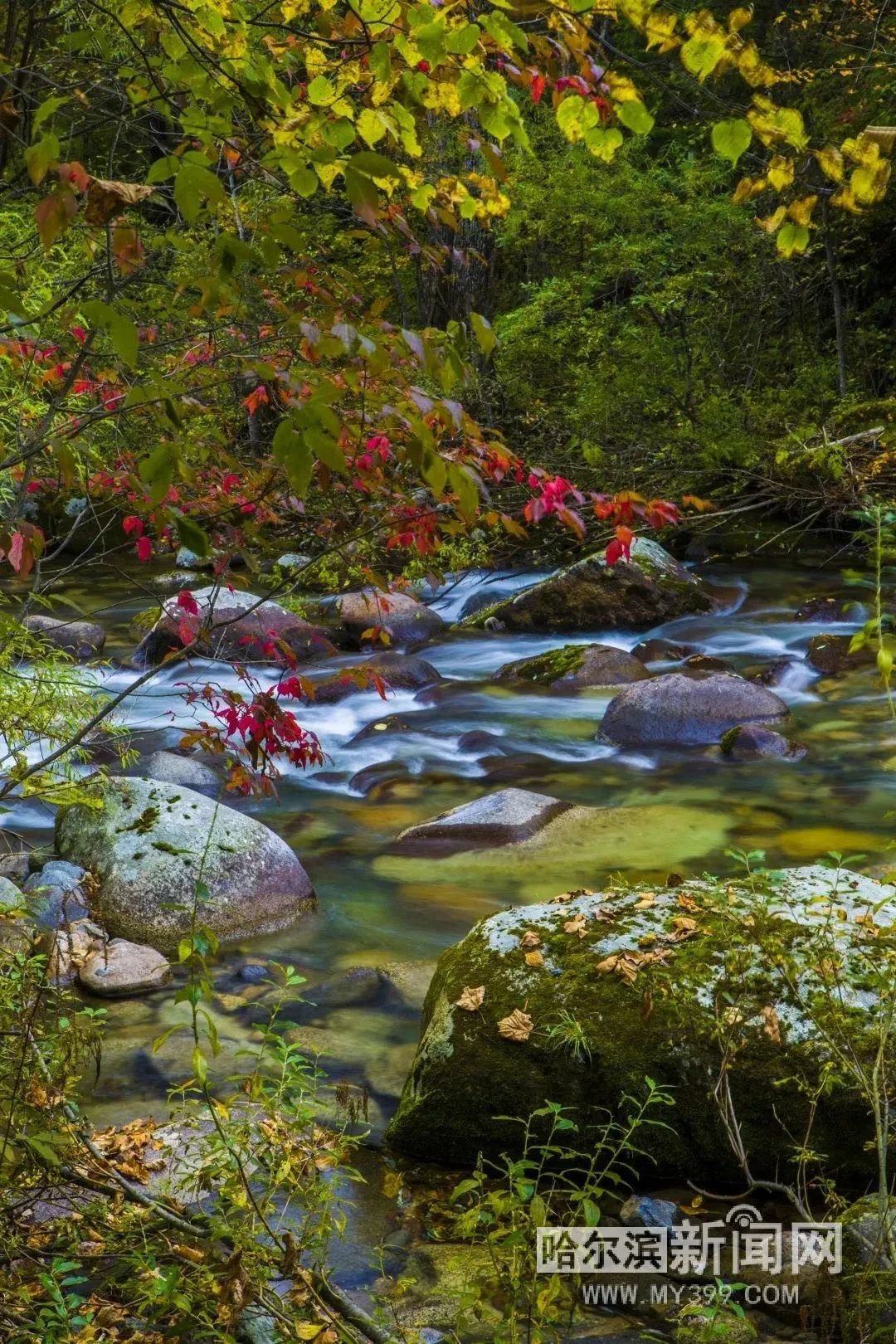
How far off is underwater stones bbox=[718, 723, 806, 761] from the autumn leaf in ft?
21.5

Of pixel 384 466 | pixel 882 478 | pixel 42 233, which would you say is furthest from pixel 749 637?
pixel 42 233

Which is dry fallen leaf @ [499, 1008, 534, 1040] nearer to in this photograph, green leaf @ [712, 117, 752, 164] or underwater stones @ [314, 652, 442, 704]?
green leaf @ [712, 117, 752, 164]

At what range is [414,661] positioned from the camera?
33.3 feet

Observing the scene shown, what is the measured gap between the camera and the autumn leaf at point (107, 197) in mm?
1784

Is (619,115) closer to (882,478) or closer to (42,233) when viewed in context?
(42,233)

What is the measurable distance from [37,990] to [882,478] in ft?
32.0

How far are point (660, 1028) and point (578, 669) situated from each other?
642cm

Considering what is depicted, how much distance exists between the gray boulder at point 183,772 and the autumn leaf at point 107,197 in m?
5.35

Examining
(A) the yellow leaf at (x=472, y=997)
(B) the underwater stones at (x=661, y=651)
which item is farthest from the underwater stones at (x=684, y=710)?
(A) the yellow leaf at (x=472, y=997)

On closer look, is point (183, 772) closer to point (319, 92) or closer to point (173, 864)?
point (173, 864)

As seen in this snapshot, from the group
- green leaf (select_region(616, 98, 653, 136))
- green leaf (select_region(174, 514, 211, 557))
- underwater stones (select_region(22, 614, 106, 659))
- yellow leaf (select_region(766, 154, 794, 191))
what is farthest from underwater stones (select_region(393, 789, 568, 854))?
underwater stones (select_region(22, 614, 106, 659))

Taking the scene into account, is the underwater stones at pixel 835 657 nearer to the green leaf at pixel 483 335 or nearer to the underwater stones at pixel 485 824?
the underwater stones at pixel 485 824

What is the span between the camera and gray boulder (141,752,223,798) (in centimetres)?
696

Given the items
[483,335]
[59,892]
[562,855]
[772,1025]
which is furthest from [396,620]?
[483,335]
